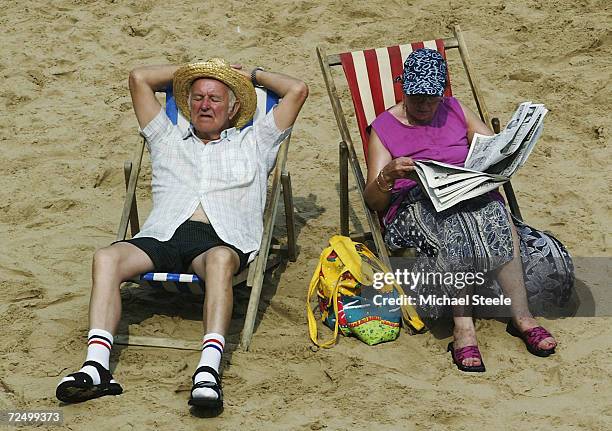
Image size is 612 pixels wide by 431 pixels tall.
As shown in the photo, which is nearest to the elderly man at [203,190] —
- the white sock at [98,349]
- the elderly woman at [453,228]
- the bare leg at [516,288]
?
the white sock at [98,349]

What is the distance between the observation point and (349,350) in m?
4.84

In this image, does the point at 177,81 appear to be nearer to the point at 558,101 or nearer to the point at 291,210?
the point at 291,210

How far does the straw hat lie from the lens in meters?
5.36

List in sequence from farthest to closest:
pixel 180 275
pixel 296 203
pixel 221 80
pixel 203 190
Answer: pixel 296 203 → pixel 221 80 → pixel 203 190 → pixel 180 275

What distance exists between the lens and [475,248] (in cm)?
486

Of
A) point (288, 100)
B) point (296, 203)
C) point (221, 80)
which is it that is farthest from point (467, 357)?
point (296, 203)

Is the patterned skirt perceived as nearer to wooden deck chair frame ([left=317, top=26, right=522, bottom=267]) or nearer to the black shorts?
wooden deck chair frame ([left=317, top=26, right=522, bottom=267])

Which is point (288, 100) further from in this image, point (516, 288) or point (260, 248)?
point (516, 288)

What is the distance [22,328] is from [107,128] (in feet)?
8.15

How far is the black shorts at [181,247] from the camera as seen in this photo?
4.89m

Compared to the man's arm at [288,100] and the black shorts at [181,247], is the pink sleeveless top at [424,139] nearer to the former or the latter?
the man's arm at [288,100]

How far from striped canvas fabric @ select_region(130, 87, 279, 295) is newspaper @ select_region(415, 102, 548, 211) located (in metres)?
1.09

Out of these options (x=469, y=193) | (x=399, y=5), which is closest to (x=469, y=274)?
(x=469, y=193)

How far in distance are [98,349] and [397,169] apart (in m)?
1.58
